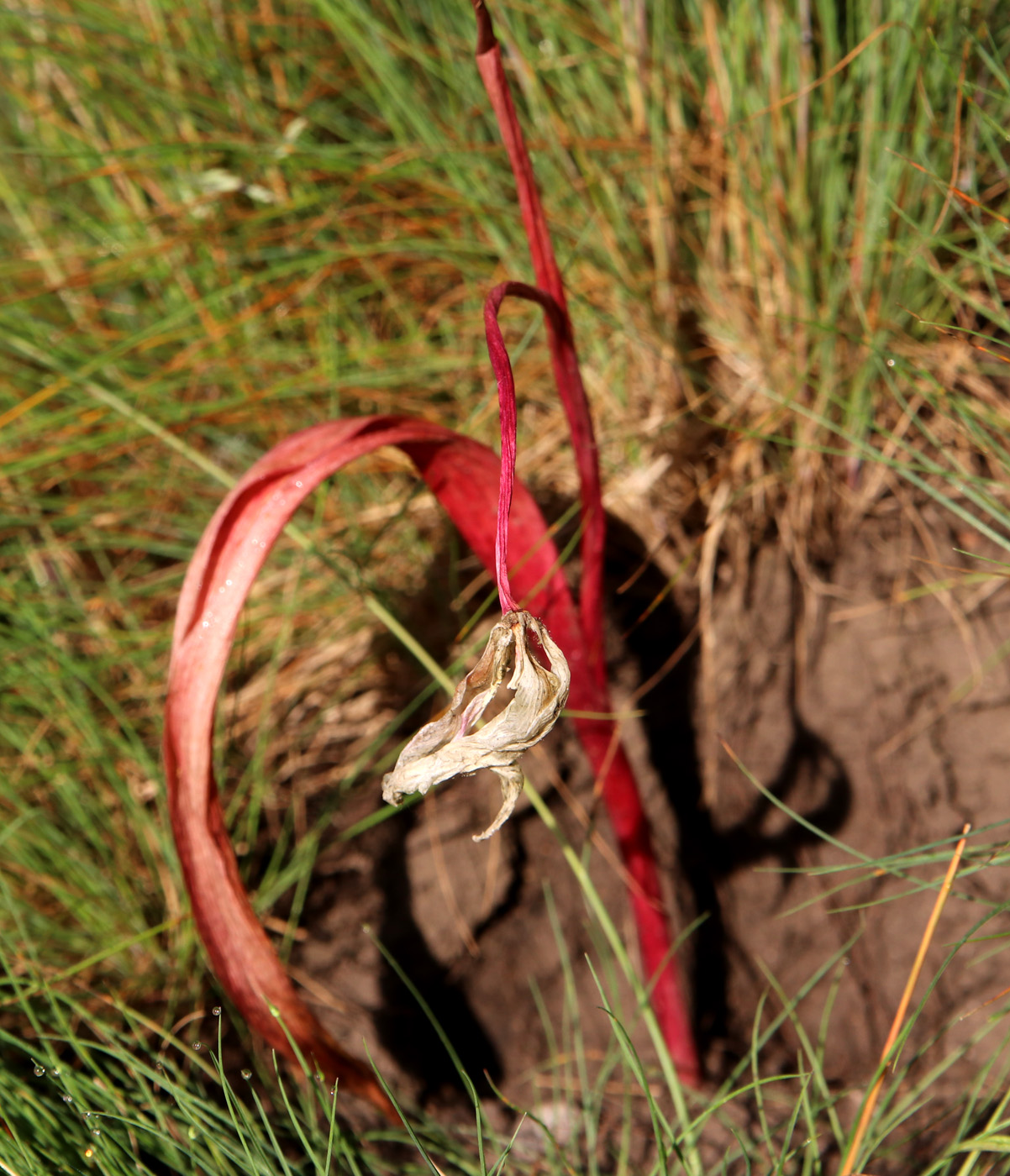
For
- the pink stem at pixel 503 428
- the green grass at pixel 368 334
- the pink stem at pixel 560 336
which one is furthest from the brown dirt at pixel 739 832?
the pink stem at pixel 503 428

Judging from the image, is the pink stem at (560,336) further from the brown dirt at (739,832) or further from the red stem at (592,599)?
the brown dirt at (739,832)

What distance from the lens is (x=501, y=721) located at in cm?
45

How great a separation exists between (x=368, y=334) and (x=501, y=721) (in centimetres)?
90

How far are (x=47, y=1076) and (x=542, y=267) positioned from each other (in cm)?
77

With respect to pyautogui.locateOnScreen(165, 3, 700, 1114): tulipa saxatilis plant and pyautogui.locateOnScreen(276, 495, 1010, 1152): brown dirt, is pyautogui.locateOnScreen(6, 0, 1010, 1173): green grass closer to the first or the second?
pyautogui.locateOnScreen(276, 495, 1010, 1152): brown dirt

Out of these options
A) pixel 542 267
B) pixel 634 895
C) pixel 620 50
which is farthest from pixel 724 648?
pixel 620 50

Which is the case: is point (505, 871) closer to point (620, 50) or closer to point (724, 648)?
point (724, 648)

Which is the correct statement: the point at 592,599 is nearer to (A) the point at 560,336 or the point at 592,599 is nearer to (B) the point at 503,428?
(A) the point at 560,336

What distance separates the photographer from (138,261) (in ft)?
4.16

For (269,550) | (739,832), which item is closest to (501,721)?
(269,550)

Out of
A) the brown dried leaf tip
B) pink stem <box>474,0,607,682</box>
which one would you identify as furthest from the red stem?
the brown dried leaf tip

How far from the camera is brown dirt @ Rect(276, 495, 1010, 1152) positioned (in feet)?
3.33

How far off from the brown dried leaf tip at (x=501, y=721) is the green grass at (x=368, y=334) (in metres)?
0.45

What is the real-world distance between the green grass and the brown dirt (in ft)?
0.19
